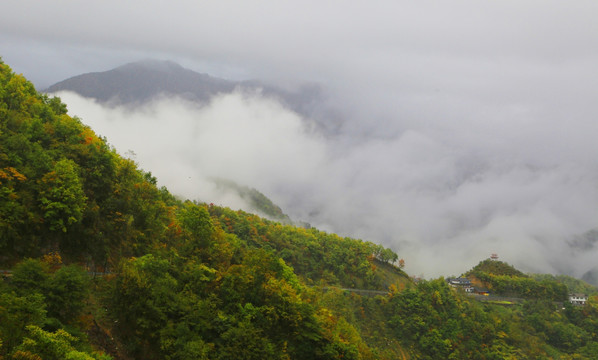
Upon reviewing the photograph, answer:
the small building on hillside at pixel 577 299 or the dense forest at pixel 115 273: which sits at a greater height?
the small building on hillside at pixel 577 299

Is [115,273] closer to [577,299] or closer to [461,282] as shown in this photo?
[461,282]

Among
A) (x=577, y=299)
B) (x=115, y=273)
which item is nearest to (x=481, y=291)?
(x=577, y=299)

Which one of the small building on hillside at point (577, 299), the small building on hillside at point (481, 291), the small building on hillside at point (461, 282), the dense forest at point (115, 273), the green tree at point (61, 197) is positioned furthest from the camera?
the small building on hillside at point (461, 282)

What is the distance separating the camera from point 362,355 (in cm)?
3828

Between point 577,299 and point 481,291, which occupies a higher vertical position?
point 577,299

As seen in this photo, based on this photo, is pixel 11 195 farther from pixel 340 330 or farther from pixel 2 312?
pixel 340 330

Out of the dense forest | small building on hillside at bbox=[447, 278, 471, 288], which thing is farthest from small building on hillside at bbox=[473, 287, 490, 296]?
the dense forest

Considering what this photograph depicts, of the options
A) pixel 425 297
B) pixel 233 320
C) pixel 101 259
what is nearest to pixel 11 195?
pixel 101 259

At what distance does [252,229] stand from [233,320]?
2627 inches

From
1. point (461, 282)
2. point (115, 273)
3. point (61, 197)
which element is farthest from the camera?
point (461, 282)

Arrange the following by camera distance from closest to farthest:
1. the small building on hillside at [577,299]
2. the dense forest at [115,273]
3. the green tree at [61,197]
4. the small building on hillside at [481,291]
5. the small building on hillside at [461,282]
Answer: the dense forest at [115,273], the green tree at [61,197], the small building on hillside at [481,291], the small building on hillside at [577,299], the small building on hillside at [461,282]

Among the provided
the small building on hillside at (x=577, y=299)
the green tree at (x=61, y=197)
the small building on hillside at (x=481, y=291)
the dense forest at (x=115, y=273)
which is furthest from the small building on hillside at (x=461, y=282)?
the green tree at (x=61, y=197)

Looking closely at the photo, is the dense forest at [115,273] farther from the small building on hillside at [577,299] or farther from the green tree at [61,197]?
the small building on hillside at [577,299]

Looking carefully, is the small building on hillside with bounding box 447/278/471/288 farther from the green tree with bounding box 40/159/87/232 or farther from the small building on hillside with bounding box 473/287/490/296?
the green tree with bounding box 40/159/87/232
